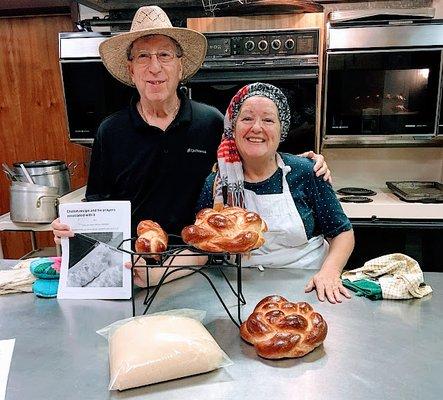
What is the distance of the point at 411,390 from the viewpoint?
79 centimetres

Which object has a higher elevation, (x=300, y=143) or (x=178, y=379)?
(x=300, y=143)

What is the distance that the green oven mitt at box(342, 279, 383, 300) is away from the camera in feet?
3.84

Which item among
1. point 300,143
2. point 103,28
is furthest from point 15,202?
point 300,143

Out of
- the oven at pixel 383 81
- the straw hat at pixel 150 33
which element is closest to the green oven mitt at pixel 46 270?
the straw hat at pixel 150 33

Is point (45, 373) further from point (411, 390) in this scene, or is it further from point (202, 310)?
point (411, 390)

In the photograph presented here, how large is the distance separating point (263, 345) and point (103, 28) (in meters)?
2.54

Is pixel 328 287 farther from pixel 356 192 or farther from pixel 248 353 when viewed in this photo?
pixel 356 192

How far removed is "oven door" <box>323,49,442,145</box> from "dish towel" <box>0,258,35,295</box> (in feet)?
5.76

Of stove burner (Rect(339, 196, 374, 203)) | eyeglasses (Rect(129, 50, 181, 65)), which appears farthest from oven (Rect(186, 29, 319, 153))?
eyeglasses (Rect(129, 50, 181, 65))

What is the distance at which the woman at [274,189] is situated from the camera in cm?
146

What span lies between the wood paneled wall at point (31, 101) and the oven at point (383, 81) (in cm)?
189

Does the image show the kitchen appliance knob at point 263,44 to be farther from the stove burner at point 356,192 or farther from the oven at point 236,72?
the stove burner at point 356,192

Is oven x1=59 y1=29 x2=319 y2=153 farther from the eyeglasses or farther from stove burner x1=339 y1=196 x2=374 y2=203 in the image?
the eyeglasses

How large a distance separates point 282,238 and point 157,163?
23.4 inches
